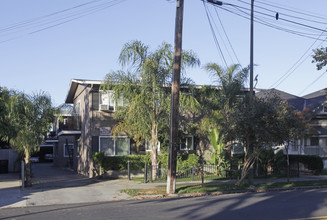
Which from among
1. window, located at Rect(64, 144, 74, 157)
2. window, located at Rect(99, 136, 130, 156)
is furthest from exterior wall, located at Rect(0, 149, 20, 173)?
window, located at Rect(99, 136, 130, 156)

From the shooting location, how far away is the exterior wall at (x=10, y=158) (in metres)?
29.2

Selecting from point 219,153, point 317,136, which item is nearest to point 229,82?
point 219,153

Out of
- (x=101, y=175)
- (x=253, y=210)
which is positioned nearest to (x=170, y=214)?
(x=253, y=210)

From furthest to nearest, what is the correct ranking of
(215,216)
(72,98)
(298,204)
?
1. (72,98)
2. (298,204)
3. (215,216)

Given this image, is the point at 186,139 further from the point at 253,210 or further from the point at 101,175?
the point at 253,210

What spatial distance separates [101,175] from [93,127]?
3132 millimetres

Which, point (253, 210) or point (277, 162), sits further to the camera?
point (277, 162)

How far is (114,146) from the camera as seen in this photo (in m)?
23.3

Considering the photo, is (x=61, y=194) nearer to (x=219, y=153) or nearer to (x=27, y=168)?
(x=27, y=168)

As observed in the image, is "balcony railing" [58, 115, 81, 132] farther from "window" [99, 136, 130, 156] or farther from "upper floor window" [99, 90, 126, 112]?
"window" [99, 136, 130, 156]

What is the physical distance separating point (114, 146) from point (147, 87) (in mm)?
6031

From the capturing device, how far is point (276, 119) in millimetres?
15523

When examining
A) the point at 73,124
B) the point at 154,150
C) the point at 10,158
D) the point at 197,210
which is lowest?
the point at 10,158

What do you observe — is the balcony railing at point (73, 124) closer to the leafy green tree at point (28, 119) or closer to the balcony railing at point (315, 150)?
the leafy green tree at point (28, 119)
